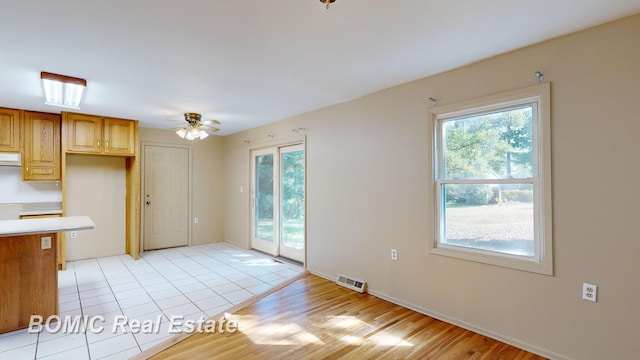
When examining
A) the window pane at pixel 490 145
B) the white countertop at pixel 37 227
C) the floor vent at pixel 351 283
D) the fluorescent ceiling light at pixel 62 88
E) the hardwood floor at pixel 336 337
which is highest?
the fluorescent ceiling light at pixel 62 88

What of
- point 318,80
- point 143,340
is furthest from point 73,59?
point 143,340

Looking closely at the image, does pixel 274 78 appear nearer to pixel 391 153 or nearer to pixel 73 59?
pixel 391 153

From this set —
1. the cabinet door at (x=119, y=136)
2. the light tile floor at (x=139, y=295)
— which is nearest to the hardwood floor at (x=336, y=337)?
the light tile floor at (x=139, y=295)

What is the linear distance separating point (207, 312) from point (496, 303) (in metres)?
Answer: 2.60

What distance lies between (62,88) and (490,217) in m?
4.27

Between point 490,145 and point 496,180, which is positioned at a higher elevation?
point 490,145

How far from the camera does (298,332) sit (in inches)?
103

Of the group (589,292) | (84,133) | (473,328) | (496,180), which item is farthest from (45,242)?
(589,292)

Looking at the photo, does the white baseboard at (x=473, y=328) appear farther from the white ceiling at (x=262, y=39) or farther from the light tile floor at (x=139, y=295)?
the white ceiling at (x=262, y=39)

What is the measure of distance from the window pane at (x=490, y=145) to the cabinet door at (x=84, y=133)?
4.87m

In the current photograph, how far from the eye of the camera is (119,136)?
15.9ft

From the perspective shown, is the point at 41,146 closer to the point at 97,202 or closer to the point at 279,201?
the point at 97,202

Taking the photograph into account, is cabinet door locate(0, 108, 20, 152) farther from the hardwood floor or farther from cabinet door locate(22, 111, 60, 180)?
the hardwood floor

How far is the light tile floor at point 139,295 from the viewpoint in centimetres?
242
